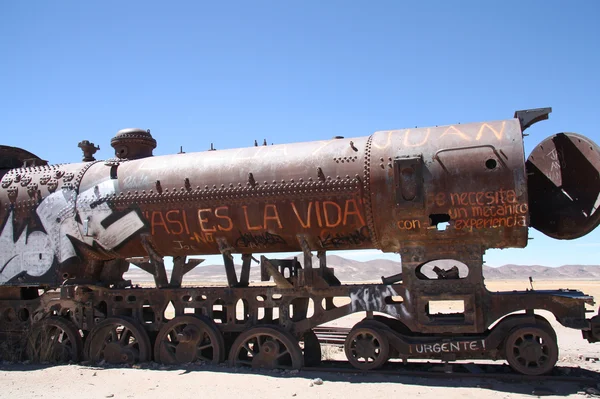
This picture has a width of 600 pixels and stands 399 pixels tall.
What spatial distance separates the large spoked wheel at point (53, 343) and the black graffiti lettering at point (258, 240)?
12.9 ft

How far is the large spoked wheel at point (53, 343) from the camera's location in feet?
34.4

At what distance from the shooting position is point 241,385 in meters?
8.07

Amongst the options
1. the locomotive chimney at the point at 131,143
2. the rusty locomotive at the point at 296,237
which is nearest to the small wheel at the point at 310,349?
the rusty locomotive at the point at 296,237

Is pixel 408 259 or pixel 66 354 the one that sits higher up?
pixel 408 259

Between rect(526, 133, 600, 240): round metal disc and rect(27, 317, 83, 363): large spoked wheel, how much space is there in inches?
350

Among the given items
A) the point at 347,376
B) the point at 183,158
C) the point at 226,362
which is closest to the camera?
the point at 347,376

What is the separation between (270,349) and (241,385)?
106 centimetres

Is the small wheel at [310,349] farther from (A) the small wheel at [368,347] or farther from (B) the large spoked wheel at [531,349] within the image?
(B) the large spoked wheel at [531,349]

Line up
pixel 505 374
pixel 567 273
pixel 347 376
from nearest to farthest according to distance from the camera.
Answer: pixel 505 374
pixel 347 376
pixel 567 273

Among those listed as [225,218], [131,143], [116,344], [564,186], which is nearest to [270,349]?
[225,218]

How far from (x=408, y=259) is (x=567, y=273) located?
146115 millimetres

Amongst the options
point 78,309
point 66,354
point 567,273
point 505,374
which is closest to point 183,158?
point 78,309

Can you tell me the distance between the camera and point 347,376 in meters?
8.38

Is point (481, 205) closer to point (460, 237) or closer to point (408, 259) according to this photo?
point (460, 237)
